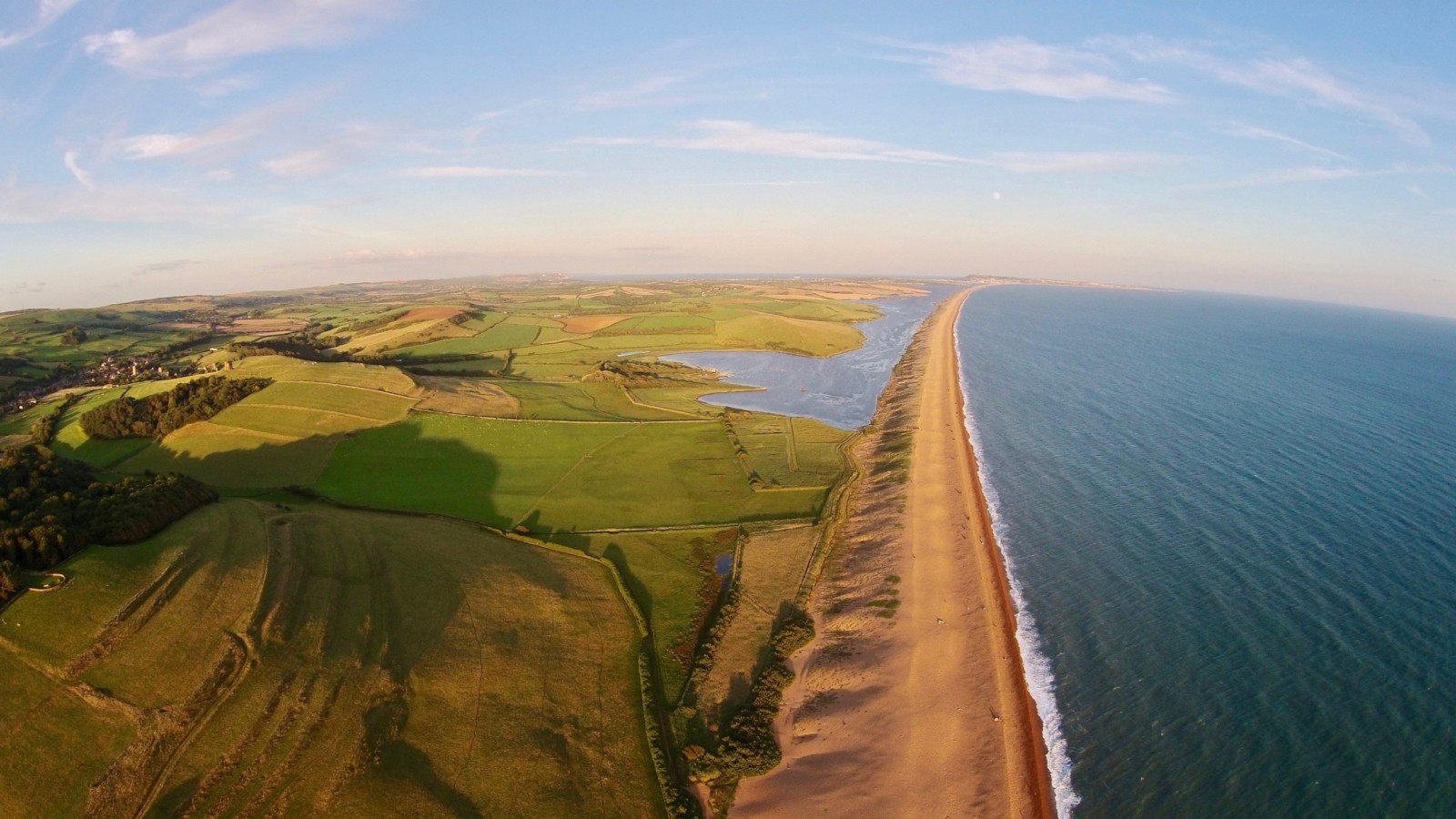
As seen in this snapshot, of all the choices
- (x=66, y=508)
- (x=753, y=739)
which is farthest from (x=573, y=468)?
(x=753, y=739)

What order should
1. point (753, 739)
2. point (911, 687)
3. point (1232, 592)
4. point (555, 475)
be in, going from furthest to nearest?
1. point (555, 475)
2. point (1232, 592)
3. point (911, 687)
4. point (753, 739)

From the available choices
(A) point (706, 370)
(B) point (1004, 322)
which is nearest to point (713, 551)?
(A) point (706, 370)

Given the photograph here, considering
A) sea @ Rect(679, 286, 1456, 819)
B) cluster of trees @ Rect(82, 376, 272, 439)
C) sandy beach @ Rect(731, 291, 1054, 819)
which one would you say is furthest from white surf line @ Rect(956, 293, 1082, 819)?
cluster of trees @ Rect(82, 376, 272, 439)

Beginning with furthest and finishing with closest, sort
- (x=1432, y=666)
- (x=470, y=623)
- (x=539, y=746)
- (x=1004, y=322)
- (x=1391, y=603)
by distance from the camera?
(x=1004, y=322) < (x=1391, y=603) < (x=470, y=623) < (x=1432, y=666) < (x=539, y=746)

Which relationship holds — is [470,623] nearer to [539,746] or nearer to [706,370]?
[539,746]

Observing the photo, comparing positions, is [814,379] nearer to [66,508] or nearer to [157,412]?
[157,412]

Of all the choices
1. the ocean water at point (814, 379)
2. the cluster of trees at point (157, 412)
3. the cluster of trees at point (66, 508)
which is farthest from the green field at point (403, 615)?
the ocean water at point (814, 379)

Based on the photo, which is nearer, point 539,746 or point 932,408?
point 539,746
